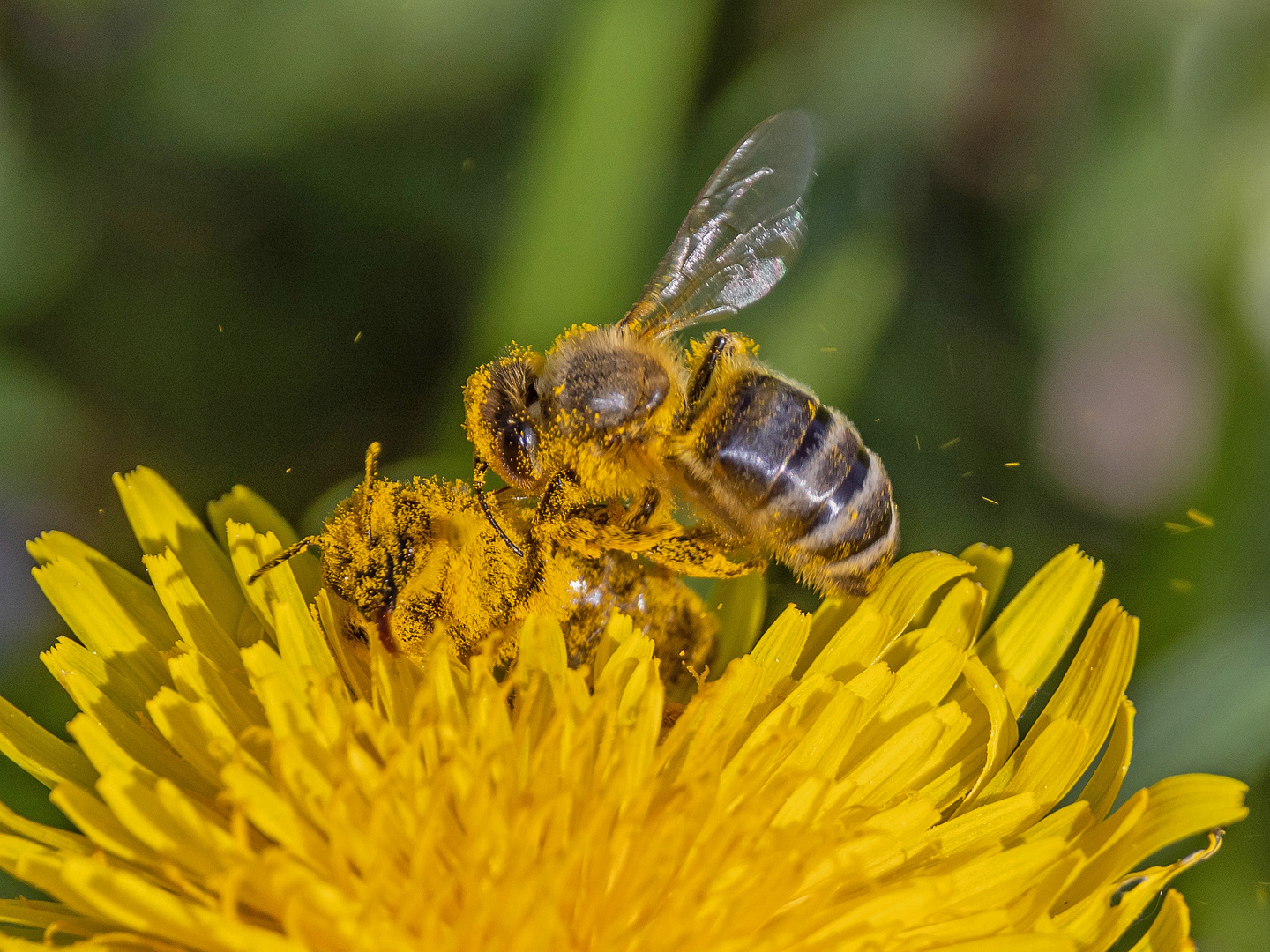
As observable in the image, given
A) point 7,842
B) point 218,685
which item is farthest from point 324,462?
point 7,842

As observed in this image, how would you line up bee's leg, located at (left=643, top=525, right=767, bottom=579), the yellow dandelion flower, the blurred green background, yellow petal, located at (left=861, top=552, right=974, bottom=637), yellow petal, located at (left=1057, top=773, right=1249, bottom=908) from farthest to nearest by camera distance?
1. the blurred green background
2. yellow petal, located at (left=861, top=552, right=974, bottom=637)
3. bee's leg, located at (left=643, top=525, right=767, bottom=579)
4. yellow petal, located at (left=1057, top=773, right=1249, bottom=908)
5. the yellow dandelion flower

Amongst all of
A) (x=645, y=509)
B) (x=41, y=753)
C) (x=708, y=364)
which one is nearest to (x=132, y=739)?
(x=41, y=753)

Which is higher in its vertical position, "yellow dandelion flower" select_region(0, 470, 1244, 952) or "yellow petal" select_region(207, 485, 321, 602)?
"yellow petal" select_region(207, 485, 321, 602)

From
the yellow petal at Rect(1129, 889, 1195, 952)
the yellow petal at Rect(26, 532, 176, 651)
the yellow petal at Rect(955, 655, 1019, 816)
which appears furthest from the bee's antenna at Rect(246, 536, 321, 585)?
the yellow petal at Rect(1129, 889, 1195, 952)

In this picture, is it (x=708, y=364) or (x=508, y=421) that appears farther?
(x=708, y=364)

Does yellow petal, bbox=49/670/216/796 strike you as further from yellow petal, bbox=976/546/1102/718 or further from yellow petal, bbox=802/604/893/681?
yellow petal, bbox=976/546/1102/718

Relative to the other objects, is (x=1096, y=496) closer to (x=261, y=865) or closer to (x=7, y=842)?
(x=261, y=865)

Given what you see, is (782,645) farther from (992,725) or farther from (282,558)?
(282,558)

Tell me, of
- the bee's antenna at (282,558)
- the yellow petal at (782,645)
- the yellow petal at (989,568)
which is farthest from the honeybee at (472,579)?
the yellow petal at (989,568)
